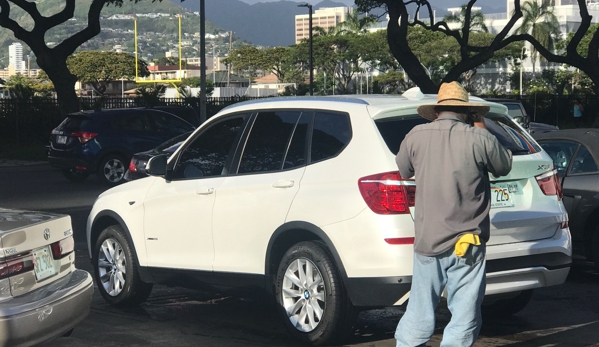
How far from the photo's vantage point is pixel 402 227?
18.8ft

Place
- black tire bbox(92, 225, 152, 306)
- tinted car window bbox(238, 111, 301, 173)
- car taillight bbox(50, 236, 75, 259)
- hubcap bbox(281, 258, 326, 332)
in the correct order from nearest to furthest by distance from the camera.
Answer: car taillight bbox(50, 236, 75, 259) → hubcap bbox(281, 258, 326, 332) → tinted car window bbox(238, 111, 301, 173) → black tire bbox(92, 225, 152, 306)

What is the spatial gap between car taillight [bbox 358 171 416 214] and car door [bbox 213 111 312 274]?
2.38 feet

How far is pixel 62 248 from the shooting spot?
5.75 metres

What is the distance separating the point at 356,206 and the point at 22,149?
25.7 meters

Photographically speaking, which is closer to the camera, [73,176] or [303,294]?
[303,294]

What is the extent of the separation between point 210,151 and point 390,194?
2.02m

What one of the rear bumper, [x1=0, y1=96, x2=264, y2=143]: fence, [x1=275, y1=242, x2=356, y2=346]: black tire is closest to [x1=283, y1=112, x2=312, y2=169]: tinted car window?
[x1=275, y1=242, x2=356, y2=346]: black tire

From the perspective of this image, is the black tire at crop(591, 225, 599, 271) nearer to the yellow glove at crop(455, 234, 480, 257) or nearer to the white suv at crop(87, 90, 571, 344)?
the white suv at crop(87, 90, 571, 344)

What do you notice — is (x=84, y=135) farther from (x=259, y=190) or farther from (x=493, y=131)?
(x=493, y=131)

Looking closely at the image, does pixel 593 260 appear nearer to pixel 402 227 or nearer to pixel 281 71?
pixel 402 227

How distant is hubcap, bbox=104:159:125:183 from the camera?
20.2m

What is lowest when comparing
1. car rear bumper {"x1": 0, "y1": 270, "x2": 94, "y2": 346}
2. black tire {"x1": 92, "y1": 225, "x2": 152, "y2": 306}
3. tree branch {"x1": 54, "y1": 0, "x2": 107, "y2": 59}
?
black tire {"x1": 92, "y1": 225, "x2": 152, "y2": 306}

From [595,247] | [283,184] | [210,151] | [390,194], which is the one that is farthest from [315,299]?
[595,247]

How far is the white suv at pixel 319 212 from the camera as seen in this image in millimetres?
5867
